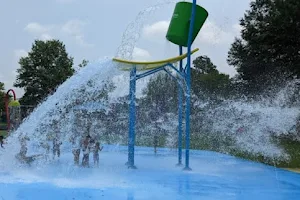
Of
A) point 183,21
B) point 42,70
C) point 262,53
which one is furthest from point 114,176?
point 42,70

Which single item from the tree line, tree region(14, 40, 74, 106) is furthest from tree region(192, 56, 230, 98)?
tree region(14, 40, 74, 106)

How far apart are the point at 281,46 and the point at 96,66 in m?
13.8

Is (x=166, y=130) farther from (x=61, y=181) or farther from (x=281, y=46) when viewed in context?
(x=61, y=181)

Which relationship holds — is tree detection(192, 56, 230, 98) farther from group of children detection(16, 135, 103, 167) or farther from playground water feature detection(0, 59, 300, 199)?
group of children detection(16, 135, 103, 167)

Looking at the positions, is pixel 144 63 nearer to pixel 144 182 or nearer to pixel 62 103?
pixel 62 103

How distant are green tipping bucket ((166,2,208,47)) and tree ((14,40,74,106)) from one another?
96.0 feet

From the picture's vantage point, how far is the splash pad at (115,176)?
27.6 feet

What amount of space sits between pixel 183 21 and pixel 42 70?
103ft

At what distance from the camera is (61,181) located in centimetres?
945

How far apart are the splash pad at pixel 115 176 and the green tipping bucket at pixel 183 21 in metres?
0.80

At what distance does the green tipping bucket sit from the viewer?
479 inches

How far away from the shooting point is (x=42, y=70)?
41.9 m

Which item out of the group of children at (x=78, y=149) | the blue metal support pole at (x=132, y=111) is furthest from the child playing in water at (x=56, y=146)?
the blue metal support pole at (x=132, y=111)

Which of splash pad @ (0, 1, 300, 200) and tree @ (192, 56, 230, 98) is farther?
tree @ (192, 56, 230, 98)
